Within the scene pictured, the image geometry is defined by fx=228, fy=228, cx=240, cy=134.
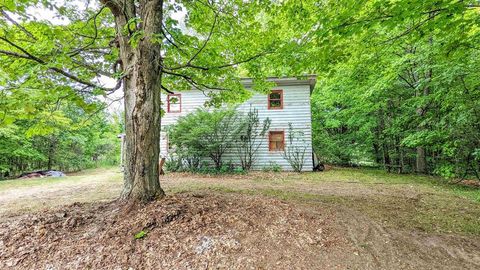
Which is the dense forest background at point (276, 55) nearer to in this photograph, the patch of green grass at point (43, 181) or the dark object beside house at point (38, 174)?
the dark object beside house at point (38, 174)

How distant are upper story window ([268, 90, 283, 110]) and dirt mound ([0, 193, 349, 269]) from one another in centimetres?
850

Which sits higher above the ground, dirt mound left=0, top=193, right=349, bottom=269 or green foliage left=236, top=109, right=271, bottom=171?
green foliage left=236, top=109, right=271, bottom=171

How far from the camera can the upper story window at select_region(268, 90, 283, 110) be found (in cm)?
1186

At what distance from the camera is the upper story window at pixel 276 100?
11859mm

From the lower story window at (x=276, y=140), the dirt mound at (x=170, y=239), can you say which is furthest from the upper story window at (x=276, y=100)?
the dirt mound at (x=170, y=239)

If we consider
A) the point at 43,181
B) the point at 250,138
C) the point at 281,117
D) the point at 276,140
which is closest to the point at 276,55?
the point at 250,138

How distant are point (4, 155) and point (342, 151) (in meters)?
19.3

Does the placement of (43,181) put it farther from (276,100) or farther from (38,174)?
(276,100)

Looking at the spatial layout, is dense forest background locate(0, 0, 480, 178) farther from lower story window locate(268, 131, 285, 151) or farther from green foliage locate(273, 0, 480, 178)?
lower story window locate(268, 131, 285, 151)

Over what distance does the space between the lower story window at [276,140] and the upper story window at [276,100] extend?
1.31 m

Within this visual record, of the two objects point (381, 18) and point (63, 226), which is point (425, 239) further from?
point (63, 226)

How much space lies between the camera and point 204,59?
5.28m

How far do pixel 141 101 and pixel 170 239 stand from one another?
2.15m

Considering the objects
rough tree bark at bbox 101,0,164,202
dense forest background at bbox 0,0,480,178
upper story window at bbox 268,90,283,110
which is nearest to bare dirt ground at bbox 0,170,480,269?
rough tree bark at bbox 101,0,164,202
